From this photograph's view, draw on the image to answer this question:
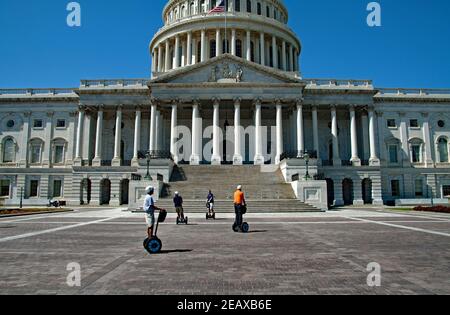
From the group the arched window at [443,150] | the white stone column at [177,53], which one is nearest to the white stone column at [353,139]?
the arched window at [443,150]

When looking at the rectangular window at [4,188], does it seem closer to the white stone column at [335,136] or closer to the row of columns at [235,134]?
the row of columns at [235,134]

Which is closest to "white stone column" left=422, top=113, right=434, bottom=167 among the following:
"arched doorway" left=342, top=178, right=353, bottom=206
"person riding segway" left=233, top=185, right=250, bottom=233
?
"arched doorway" left=342, top=178, right=353, bottom=206

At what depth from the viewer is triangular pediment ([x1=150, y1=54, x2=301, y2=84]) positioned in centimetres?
4712

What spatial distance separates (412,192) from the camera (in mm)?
53000

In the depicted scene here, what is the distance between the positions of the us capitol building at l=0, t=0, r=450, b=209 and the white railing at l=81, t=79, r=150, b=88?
158 mm

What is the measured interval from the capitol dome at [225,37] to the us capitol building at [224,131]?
18.6 feet

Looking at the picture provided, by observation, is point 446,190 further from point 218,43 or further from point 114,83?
point 114,83

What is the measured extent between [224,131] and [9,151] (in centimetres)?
3589

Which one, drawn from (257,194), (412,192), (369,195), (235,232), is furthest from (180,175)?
(412,192)

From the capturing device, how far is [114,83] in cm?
5325

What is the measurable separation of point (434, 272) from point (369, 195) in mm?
45722

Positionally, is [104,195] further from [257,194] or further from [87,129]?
[257,194]

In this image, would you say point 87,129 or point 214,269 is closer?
point 214,269

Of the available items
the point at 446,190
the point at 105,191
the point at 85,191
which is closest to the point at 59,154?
the point at 85,191
